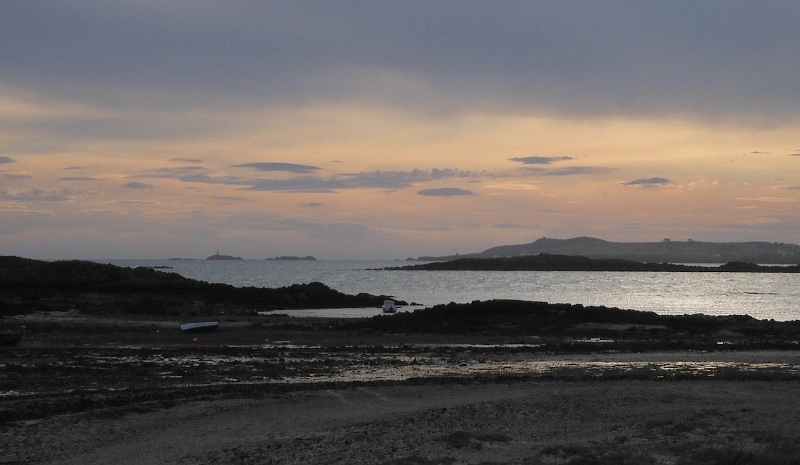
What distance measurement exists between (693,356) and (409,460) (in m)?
19.8

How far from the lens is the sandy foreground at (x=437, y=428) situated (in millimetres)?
12789

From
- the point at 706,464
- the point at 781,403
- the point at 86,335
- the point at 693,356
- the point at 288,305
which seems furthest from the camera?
the point at 288,305

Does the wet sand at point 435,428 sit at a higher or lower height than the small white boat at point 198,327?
lower

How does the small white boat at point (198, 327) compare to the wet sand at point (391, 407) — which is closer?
the wet sand at point (391, 407)

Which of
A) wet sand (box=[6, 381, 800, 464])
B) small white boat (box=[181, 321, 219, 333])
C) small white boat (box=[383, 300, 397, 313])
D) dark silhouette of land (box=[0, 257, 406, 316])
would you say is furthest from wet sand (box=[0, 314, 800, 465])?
small white boat (box=[383, 300, 397, 313])

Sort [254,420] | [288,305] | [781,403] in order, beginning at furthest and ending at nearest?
[288,305] < [781,403] < [254,420]

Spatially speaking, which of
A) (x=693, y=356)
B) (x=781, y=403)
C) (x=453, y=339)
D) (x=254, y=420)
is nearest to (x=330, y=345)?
(x=453, y=339)

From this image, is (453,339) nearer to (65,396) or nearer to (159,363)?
(159,363)

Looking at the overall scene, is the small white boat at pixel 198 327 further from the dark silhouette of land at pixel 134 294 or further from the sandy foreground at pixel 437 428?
the sandy foreground at pixel 437 428

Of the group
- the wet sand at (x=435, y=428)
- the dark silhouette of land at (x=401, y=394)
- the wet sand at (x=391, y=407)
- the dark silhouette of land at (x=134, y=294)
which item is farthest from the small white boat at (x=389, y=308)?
the wet sand at (x=435, y=428)

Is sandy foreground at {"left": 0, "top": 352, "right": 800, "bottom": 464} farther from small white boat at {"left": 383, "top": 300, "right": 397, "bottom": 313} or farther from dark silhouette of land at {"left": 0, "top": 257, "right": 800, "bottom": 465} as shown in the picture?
small white boat at {"left": 383, "top": 300, "right": 397, "bottom": 313}

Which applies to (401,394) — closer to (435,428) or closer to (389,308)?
(435,428)

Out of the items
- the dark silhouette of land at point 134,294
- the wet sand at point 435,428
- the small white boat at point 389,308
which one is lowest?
the wet sand at point 435,428

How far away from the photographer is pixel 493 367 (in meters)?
25.4
